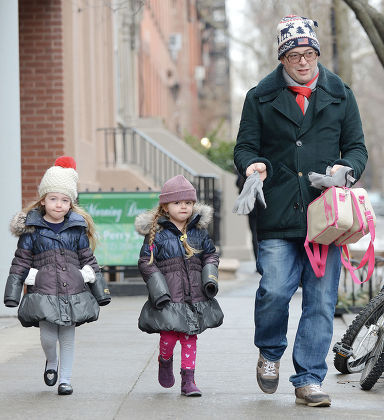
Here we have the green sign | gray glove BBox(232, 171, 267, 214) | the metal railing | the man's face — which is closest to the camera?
gray glove BBox(232, 171, 267, 214)

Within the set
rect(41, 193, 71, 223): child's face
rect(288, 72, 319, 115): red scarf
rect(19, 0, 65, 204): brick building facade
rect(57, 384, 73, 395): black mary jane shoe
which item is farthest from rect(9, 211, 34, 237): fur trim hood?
rect(19, 0, 65, 204): brick building facade

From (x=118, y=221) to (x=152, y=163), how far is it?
22.3 feet

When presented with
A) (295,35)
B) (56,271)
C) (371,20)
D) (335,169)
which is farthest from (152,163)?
(335,169)

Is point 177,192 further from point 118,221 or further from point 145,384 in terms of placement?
point 118,221

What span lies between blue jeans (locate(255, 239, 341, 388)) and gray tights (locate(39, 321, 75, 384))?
1139mm

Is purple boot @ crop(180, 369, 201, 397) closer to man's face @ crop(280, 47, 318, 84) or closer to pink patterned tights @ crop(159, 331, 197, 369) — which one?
pink patterned tights @ crop(159, 331, 197, 369)

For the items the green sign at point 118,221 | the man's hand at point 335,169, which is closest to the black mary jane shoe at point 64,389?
the man's hand at point 335,169

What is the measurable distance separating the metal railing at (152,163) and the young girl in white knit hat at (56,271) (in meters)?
8.72

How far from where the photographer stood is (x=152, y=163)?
1827 cm

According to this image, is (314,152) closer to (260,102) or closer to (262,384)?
(260,102)

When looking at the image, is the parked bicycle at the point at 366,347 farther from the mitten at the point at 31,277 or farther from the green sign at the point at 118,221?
the green sign at the point at 118,221

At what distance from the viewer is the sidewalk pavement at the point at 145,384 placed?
207 inches

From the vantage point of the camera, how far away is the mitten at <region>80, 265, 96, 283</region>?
571 centimetres

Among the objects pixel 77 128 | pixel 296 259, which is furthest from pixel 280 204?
pixel 77 128
